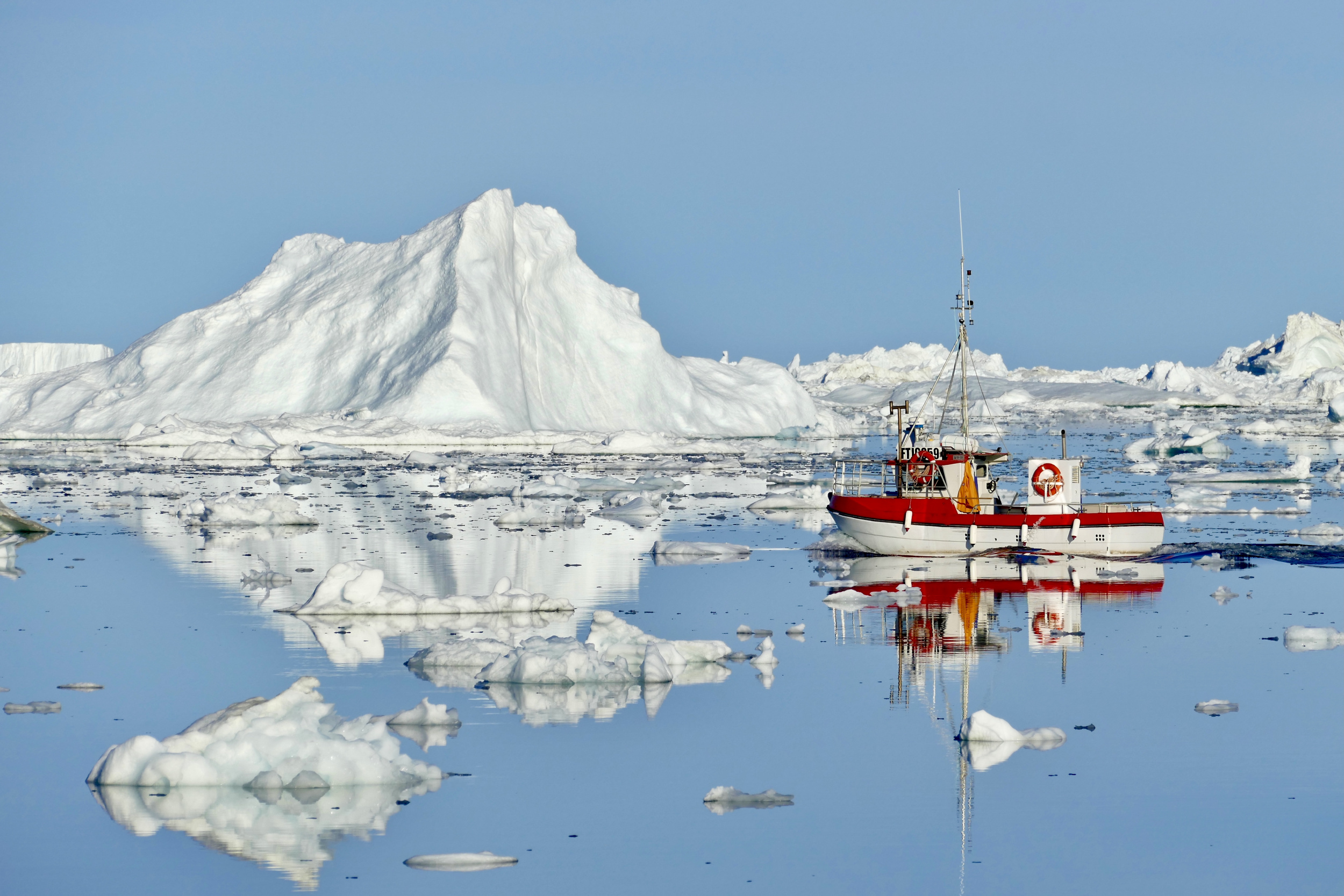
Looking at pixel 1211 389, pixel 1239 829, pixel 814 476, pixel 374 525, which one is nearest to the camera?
pixel 1239 829

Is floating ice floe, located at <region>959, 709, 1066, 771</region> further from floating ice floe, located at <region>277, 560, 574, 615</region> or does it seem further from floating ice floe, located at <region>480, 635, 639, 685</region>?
floating ice floe, located at <region>277, 560, 574, 615</region>

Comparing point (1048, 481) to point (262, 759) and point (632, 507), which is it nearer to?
point (632, 507)

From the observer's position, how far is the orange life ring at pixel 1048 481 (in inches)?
810

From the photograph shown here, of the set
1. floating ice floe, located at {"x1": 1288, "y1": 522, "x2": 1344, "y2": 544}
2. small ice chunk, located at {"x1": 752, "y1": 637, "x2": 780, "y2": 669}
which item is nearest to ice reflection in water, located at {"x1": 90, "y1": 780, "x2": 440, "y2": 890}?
small ice chunk, located at {"x1": 752, "y1": 637, "x2": 780, "y2": 669}

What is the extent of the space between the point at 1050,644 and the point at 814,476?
1046 inches

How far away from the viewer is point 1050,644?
13.4 metres

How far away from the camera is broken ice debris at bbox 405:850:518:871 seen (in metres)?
7.09

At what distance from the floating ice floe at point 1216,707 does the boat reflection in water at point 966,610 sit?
1580 millimetres

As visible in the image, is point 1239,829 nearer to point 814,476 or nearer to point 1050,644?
point 1050,644

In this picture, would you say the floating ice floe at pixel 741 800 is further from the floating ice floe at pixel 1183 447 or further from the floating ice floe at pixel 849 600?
the floating ice floe at pixel 1183 447

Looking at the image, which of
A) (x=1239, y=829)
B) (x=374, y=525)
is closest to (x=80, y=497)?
(x=374, y=525)

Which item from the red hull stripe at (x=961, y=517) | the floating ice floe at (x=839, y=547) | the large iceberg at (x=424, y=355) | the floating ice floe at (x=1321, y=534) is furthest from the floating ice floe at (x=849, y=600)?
the large iceberg at (x=424, y=355)

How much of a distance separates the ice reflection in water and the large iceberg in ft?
166

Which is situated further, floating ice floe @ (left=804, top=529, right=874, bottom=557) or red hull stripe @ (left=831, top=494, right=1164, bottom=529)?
floating ice floe @ (left=804, top=529, right=874, bottom=557)
